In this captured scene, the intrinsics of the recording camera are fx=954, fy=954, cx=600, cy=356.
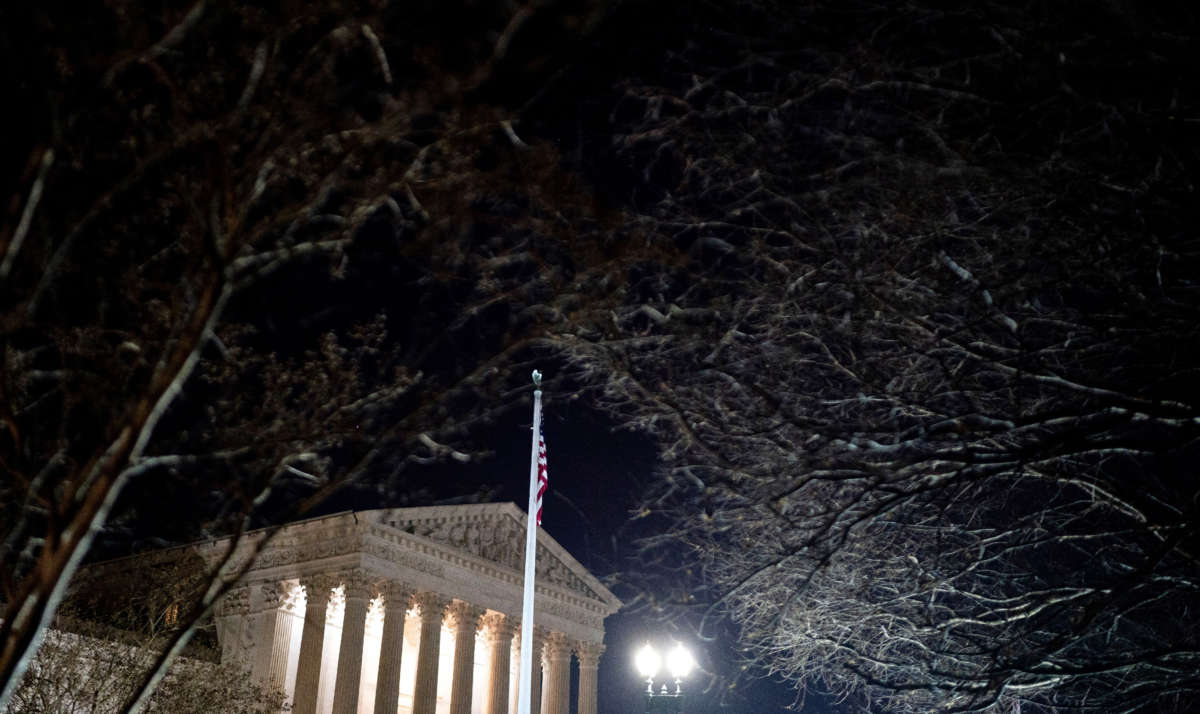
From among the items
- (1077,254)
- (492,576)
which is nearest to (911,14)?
(1077,254)

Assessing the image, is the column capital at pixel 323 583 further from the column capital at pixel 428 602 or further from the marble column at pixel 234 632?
the column capital at pixel 428 602

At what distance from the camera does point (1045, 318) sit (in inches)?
368

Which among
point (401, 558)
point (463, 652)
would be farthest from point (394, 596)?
point (463, 652)

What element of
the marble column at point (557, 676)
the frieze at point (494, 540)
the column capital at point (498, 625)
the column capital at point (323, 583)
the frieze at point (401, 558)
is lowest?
the marble column at point (557, 676)

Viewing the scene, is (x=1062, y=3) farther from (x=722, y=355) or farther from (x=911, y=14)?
(x=722, y=355)

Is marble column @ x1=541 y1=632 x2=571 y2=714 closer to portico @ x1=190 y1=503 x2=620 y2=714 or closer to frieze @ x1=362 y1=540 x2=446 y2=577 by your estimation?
portico @ x1=190 y1=503 x2=620 y2=714

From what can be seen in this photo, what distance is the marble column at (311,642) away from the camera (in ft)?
117

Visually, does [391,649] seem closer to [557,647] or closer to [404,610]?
[404,610]

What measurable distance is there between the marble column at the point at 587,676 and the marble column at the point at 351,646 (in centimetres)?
1391

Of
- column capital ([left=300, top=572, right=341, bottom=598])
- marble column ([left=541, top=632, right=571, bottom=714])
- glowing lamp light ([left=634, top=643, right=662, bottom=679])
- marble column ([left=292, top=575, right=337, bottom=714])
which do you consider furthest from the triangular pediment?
glowing lamp light ([left=634, top=643, right=662, bottom=679])

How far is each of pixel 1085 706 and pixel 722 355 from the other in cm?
566

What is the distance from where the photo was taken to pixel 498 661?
43281mm

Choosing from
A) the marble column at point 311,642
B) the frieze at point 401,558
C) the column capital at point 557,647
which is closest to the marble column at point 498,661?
the column capital at point 557,647

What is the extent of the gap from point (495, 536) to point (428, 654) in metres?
6.89
